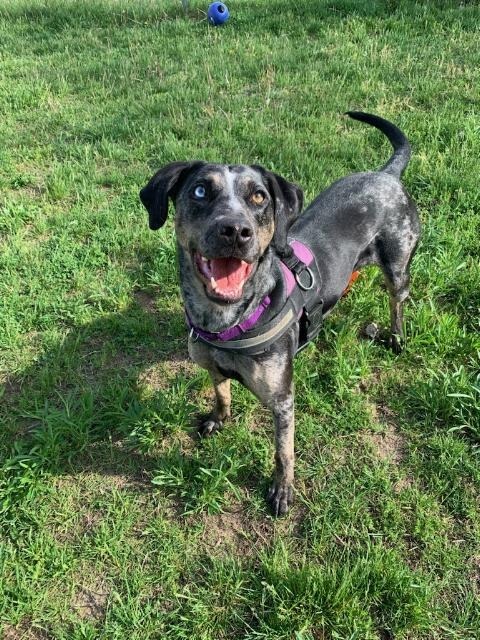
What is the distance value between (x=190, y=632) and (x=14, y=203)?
186 inches

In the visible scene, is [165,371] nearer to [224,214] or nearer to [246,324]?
[246,324]

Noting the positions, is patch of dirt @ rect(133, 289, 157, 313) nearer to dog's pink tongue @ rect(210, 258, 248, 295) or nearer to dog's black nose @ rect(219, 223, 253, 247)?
dog's pink tongue @ rect(210, 258, 248, 295)

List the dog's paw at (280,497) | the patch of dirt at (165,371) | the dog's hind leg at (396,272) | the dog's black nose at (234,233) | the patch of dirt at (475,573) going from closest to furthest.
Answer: the dog's black nose at (234,233) < the patch of dirt at (475,573) < the dog's paw at (280,497) < the dog's hind leg at (396,272) < the patch of dirt at (165,371)

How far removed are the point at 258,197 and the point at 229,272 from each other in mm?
541

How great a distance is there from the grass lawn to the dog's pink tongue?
1.30 meters

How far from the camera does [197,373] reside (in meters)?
4.08

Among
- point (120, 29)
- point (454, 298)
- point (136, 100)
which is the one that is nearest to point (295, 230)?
point (454, 298)

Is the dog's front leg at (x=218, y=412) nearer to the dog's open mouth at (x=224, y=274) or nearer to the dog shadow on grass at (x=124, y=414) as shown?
the dog shadow on grass at (x=124, y=414)

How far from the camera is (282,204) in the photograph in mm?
3088

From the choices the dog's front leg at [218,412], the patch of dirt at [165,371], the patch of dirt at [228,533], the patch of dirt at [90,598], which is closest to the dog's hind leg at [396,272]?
the dog's front leg at [218,412]

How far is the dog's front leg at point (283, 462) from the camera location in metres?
3.15

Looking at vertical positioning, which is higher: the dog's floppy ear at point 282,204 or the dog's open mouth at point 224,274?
the dog's floppy ear at point 282,204

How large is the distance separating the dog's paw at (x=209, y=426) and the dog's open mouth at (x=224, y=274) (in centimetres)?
130

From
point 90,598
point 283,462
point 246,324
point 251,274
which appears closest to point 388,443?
point 283,462
